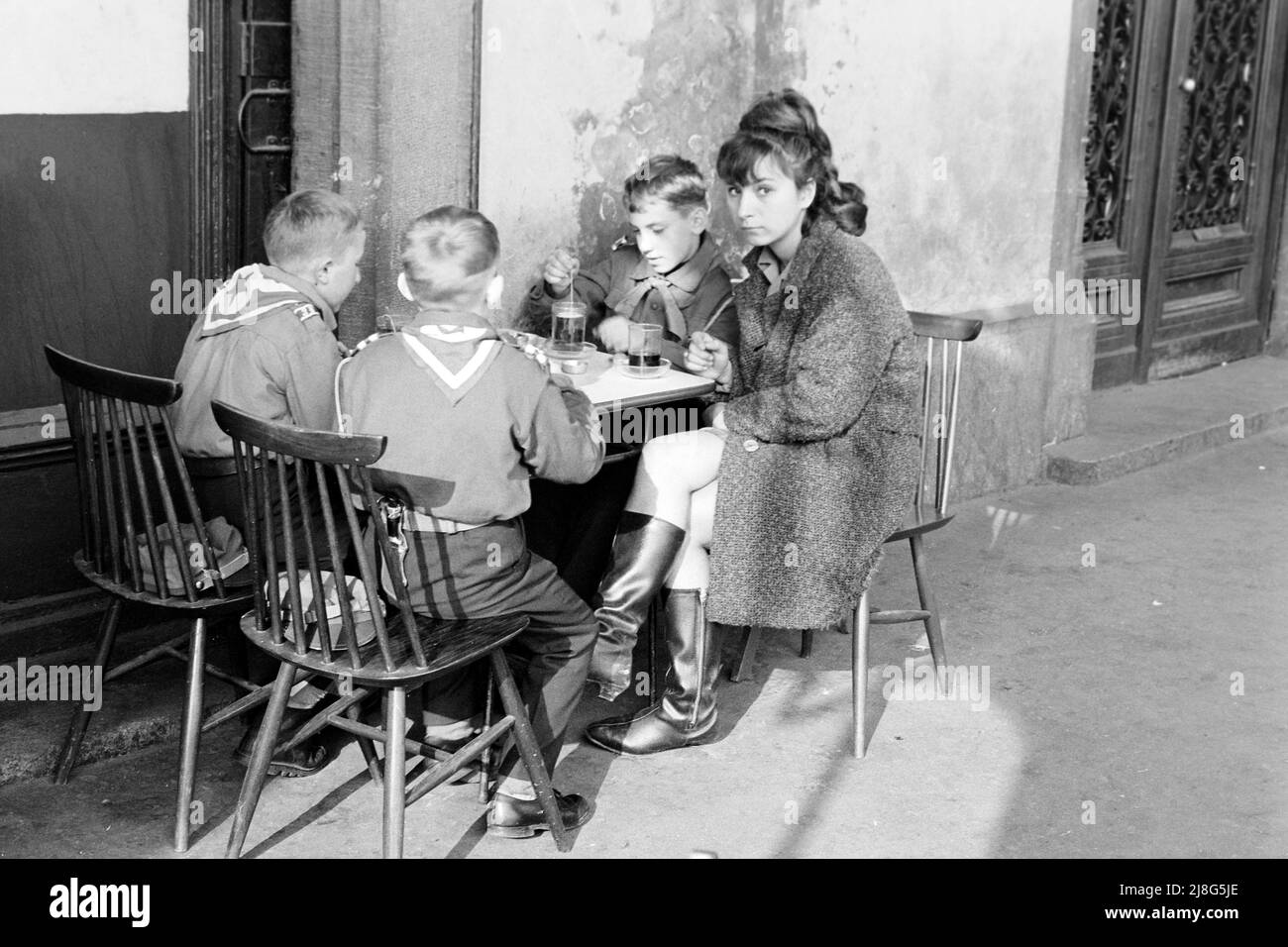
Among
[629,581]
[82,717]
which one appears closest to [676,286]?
[629,581]

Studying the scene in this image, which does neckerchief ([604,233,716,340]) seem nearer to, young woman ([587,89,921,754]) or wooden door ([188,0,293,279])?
young woman ([587,89,921,754])

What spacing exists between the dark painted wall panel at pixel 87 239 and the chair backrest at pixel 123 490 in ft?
1.49

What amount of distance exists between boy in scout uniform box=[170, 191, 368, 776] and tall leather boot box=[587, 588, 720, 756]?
933 millimetres

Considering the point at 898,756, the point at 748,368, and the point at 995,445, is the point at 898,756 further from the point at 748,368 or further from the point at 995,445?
the point at 995,445

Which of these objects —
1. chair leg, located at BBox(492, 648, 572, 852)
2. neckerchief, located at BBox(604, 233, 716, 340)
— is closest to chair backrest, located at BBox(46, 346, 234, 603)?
chair leg, located at BBox(492, 648, 572, 852)

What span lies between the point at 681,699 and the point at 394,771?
41.7 inches

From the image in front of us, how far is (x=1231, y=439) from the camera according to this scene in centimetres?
743

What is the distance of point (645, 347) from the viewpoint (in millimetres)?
4004

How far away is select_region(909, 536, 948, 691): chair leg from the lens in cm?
452

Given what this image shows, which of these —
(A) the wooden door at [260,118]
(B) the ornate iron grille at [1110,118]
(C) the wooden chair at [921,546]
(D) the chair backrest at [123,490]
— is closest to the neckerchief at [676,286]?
(C) the wooden chair at [921,546]

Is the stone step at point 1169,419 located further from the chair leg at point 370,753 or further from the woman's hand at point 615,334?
the chair leg at point 370,753

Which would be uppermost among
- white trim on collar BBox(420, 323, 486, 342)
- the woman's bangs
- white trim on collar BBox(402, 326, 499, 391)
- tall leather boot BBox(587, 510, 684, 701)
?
the woman's bangs

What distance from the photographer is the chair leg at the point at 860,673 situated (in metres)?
4.11

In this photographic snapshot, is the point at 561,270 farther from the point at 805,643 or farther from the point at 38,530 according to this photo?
the point at 38,530
